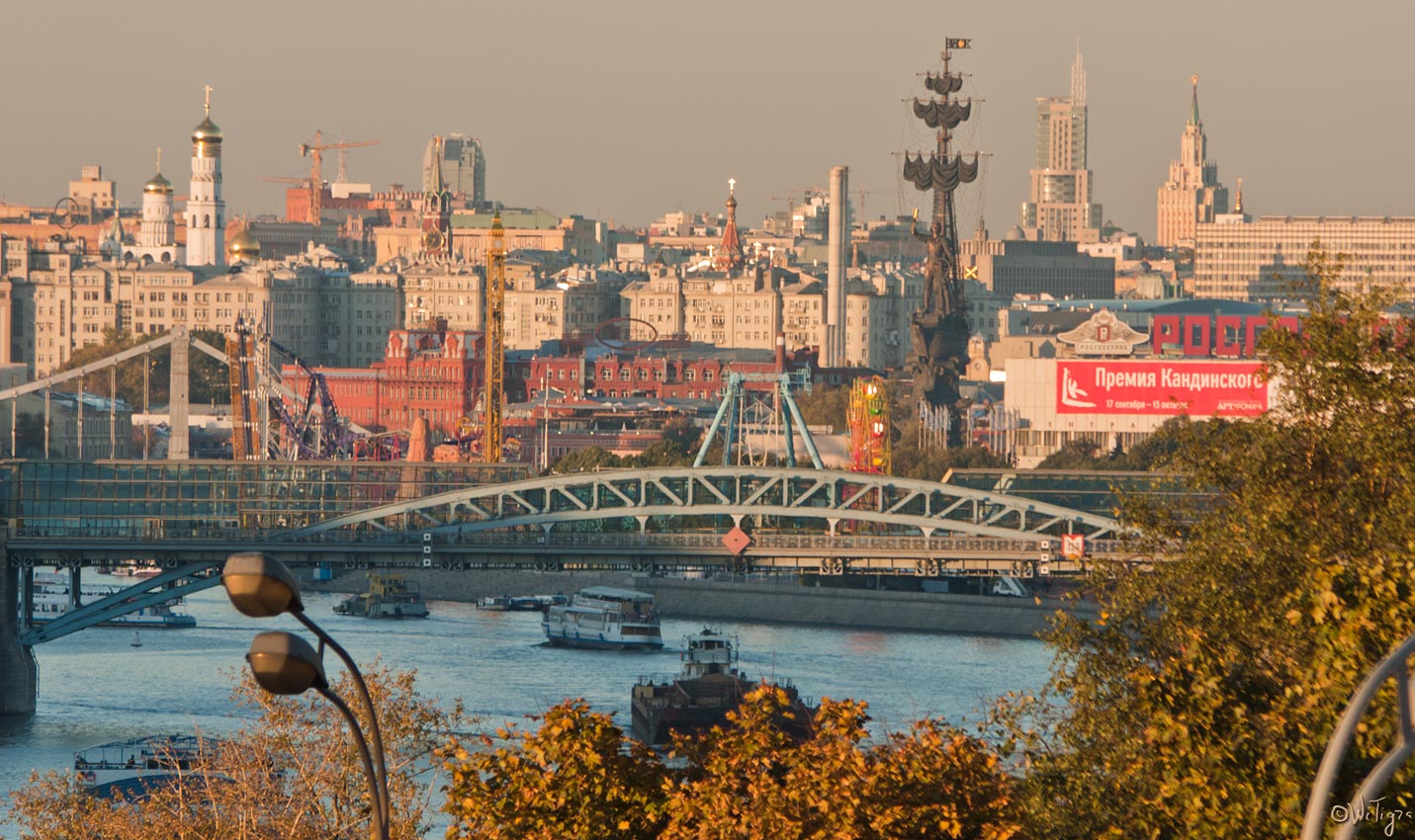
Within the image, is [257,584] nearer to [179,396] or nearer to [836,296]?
[179,396]

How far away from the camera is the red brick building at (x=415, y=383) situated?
4697 inches

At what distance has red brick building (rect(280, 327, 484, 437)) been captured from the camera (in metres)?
119

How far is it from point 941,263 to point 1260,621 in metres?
88.8

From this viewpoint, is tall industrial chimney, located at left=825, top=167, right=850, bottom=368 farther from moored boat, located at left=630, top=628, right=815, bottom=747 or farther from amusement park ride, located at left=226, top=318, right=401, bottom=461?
moored boat, located at left=630, top=628, right=815, bottom=747

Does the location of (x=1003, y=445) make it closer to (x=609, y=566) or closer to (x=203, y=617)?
(x=203, y=617)

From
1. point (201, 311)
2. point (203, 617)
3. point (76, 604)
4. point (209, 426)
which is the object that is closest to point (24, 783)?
point (76, 604)

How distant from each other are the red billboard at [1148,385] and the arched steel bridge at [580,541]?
31.0 m

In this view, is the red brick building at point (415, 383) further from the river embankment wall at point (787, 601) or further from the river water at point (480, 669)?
→ the river water at point (480, 669)

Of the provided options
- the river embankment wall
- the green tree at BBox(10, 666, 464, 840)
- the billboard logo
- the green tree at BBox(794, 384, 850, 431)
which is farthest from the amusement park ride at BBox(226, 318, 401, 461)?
the green tree at BBox(10, 666, 464, 840)

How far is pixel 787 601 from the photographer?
67.1 m

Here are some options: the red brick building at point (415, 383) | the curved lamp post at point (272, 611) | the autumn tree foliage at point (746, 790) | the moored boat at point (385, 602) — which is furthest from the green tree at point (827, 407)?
the curved lamp post at point (272, 611)

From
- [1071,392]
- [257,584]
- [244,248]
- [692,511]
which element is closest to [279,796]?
[257,584]

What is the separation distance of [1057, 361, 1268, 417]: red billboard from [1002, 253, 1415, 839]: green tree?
6610 centimetres

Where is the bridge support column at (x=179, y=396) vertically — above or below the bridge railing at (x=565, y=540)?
above
